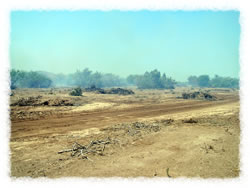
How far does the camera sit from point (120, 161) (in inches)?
273

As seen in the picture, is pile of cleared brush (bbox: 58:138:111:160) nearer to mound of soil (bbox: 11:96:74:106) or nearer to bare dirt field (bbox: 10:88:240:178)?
bare dirt field (bbox: 10:88:240:178)

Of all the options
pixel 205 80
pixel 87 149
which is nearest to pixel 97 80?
pixel 205 80

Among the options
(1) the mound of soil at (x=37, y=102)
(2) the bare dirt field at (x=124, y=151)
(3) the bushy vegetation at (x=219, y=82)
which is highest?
(3) the bushy vegetation at (x=219, y=82)

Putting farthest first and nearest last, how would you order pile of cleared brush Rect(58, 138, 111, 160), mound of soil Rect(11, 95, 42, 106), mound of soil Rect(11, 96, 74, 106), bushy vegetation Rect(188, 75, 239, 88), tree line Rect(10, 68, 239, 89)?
1. bushy vegetation Rect(188, 75, 239, 88)
2. tree line Rect(10, 68, 239, 89)
3. mound of soil Rect(11, 96, 74, 106)
4. mound of soil Rect(11, 95, 42, 106)
5. pile of cleared brush Rect(58, 138, 111, 160)

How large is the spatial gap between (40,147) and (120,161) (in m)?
3.64

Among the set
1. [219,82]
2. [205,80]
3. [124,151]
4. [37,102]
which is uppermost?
[205,80]

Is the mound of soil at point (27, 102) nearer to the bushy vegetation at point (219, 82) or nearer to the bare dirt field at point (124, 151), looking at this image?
the bare dirt field at point (124, 151)

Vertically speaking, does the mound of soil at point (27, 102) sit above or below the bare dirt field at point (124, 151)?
above

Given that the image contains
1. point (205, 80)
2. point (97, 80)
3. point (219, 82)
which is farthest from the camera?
point (205, 80)

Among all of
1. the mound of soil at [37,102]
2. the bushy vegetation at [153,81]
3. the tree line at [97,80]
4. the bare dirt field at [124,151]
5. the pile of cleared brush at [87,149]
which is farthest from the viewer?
the bushy vegetation at [153,81]

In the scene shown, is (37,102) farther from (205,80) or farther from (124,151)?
(205,80)

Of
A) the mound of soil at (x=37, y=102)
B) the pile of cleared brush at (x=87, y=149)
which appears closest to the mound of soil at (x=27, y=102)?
the mound of soil at (x=37, y=102)

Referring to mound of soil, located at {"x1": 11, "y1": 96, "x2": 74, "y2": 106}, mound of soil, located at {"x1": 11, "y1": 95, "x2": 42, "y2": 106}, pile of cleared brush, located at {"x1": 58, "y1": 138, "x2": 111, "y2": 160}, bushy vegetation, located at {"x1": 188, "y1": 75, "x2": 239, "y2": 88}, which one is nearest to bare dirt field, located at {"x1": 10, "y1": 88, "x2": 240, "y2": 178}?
pile of cleared brush, located at {"x1": 58, "y1": 138, "x2": 111, "y2": 160}
